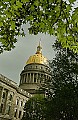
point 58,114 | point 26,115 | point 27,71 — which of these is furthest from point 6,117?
point 58,114

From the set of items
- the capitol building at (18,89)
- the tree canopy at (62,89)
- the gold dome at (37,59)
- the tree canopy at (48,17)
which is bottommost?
the tree canopy at (48,17)

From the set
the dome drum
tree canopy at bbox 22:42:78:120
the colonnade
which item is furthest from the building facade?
tree canopy at bbox 22:42:78:120

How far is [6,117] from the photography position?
166 ft

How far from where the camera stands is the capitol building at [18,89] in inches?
2004

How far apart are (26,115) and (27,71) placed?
3514 centimetres

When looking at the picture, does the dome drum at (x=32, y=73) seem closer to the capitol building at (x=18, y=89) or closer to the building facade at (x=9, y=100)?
the capitol building at (x=18, y=89)

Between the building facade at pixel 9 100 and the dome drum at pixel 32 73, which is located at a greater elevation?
the dome drum at pixel 32 73

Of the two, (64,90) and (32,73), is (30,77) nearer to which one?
(32,73)

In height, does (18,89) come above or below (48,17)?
above

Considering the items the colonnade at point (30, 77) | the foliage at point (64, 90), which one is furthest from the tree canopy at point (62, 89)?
the colonnade at point (30, 77)

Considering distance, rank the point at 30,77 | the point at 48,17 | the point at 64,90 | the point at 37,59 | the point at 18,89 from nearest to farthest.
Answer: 1. the point at 48,17
2. the point at 64,90
3. the point at 18,89
4. the point at 30,77
5. the point at 37,59

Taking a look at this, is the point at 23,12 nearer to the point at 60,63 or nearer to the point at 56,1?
the point at 56,1

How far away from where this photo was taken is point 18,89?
5794 cm

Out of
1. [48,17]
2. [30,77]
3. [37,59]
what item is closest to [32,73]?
[30,77]
